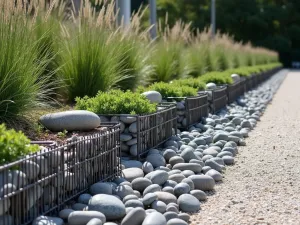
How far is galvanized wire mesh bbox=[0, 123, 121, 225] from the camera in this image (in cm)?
404

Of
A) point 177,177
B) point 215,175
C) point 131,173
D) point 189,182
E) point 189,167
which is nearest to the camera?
point 189,182

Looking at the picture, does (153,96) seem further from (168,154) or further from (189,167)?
(189,167)

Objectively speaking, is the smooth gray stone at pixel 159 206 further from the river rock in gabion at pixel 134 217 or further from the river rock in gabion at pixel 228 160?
the river rock in gabion at pixel 228 160

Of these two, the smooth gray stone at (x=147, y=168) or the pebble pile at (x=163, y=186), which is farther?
the smooth gray stone at (x=147, y=168)

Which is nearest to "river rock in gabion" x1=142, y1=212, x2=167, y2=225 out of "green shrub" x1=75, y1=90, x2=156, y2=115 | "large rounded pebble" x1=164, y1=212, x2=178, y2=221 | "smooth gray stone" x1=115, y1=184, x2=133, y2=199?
"large rounded pebble" x1=164, y1=212, x2=178, y2=221

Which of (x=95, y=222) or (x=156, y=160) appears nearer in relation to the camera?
(x=95, y=222)

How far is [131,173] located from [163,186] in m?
0.41

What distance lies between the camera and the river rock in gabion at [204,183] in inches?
227

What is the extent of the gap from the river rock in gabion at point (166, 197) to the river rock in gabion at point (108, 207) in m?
0.49

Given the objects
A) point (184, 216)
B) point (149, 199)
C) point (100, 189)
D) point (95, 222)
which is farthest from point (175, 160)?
point (95, 222)

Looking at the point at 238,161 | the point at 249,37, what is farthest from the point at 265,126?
the point at 249,37

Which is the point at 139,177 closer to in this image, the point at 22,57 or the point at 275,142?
the point at 22,57

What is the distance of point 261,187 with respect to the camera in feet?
19.4

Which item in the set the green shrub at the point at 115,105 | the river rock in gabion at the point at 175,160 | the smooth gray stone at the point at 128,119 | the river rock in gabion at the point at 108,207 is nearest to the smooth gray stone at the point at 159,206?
the river rock in gabion at the point at 108,207
